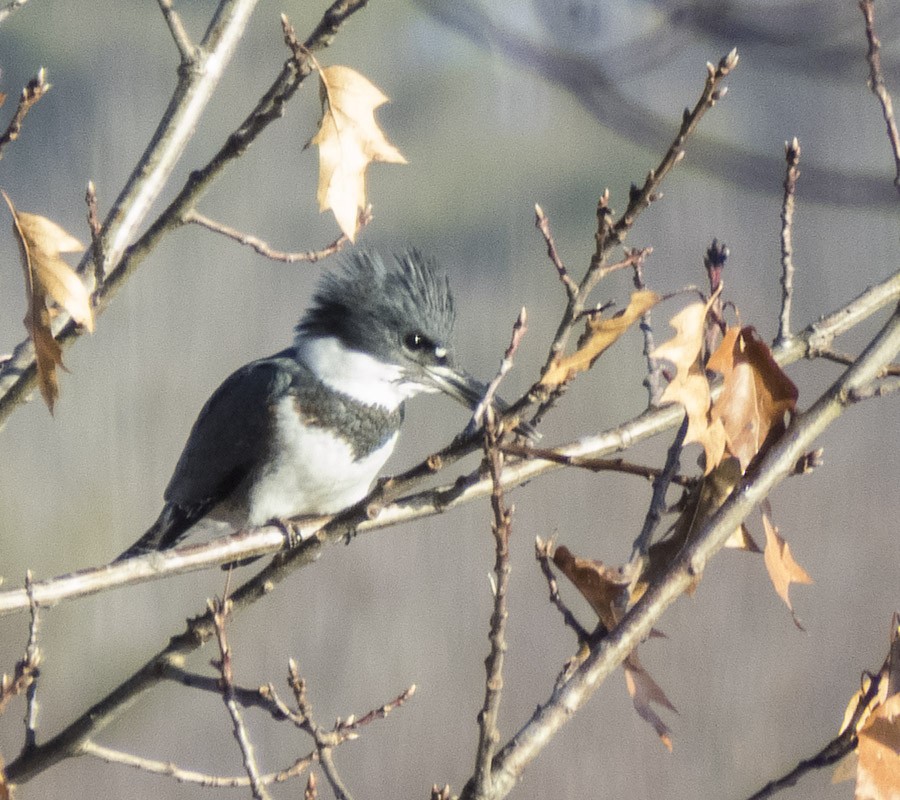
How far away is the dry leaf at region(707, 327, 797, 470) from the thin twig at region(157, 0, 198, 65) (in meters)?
0.46

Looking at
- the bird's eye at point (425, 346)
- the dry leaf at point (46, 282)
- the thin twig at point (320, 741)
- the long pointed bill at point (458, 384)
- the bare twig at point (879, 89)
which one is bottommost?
the thin twig at point (320, 741)

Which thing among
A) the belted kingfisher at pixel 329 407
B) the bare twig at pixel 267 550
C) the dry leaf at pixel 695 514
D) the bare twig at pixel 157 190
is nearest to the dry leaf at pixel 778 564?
the dry leaf at pixel 695 514

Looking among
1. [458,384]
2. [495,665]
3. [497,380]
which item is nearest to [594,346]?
[497,380]

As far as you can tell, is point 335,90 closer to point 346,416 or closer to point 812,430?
point 812,430

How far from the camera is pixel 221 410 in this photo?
1382mm

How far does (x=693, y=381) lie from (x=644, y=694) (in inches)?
7.6

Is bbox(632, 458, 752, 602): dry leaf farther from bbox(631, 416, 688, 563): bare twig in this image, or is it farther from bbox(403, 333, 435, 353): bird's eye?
bbox(403, 333, 435, 353): bird's eye

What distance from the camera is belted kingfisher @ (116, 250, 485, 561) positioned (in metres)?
1.31

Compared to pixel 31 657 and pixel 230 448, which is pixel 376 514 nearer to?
pixel 31 657

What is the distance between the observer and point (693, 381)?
640 millimetres

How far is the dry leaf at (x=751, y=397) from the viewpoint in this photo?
64 centimetres

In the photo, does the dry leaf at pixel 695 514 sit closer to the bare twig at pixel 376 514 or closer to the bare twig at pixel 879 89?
the bare twig at pixel 376 514

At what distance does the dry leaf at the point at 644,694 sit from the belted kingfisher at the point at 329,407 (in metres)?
0.63

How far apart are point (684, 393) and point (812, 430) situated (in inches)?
3.1
